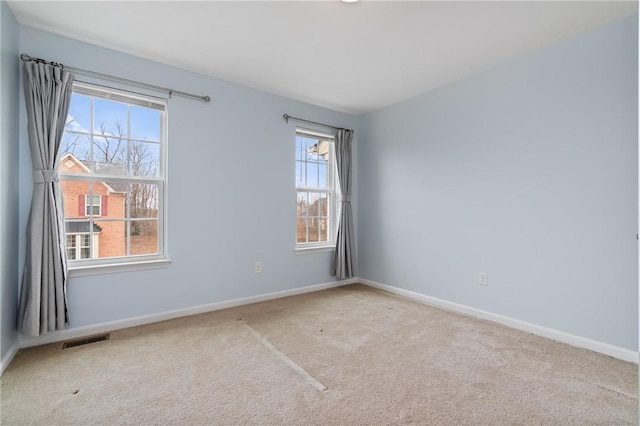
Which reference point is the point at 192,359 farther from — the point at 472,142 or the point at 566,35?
the point at 566,35

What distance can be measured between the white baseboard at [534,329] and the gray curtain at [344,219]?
2.48 feet

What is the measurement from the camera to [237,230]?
346 cm

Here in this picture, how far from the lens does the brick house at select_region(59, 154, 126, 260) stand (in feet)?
8.64

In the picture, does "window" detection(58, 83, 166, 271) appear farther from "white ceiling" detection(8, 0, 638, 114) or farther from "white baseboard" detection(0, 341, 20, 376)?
"white baseboard" detection(0, 341, 20, 376)

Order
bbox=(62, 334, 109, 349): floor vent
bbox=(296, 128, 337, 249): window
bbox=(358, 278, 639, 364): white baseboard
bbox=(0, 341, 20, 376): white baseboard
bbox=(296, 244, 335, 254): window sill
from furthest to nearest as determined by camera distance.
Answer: bbox=(296, 128, 337, 249): window, bbox=(296, 244, 335, 254): window sill, bbox=(62, 334, 109, 349): floor vent, bbox=(358, 278, 639, 364): white baseboard, bbox=(0, 341, 20, 376): white baseboard

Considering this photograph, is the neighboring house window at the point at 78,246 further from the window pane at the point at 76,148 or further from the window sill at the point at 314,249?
the window sill at the point at 314,249

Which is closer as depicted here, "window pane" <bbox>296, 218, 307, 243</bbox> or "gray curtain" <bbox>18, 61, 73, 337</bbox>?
"gray curtain" <bbox>18, 61, 73, 337</bbox>

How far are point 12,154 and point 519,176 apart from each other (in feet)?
13.5

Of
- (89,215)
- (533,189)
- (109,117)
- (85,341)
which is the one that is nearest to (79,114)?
(109,117)

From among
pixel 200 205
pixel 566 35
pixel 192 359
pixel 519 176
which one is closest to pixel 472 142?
pixel 519 176

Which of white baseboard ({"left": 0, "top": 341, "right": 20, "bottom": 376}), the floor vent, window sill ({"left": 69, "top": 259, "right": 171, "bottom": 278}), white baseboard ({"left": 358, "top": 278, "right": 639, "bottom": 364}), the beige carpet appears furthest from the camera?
window sill ({"left": 69, "top": 259, "right": 171, "bottom": 278})

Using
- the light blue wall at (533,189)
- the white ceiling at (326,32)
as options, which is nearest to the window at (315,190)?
the light blue wall at (533,189)

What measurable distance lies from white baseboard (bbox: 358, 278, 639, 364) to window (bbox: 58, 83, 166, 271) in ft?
9.57

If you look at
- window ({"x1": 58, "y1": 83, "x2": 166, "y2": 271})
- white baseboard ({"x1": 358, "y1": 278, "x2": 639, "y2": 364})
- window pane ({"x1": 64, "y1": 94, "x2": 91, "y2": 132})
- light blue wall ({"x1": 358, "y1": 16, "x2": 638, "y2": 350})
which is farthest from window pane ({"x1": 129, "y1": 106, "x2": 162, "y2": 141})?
white baseboard ({"x1": 358, "y1": 278, "x2": 639, "y2": 364})
